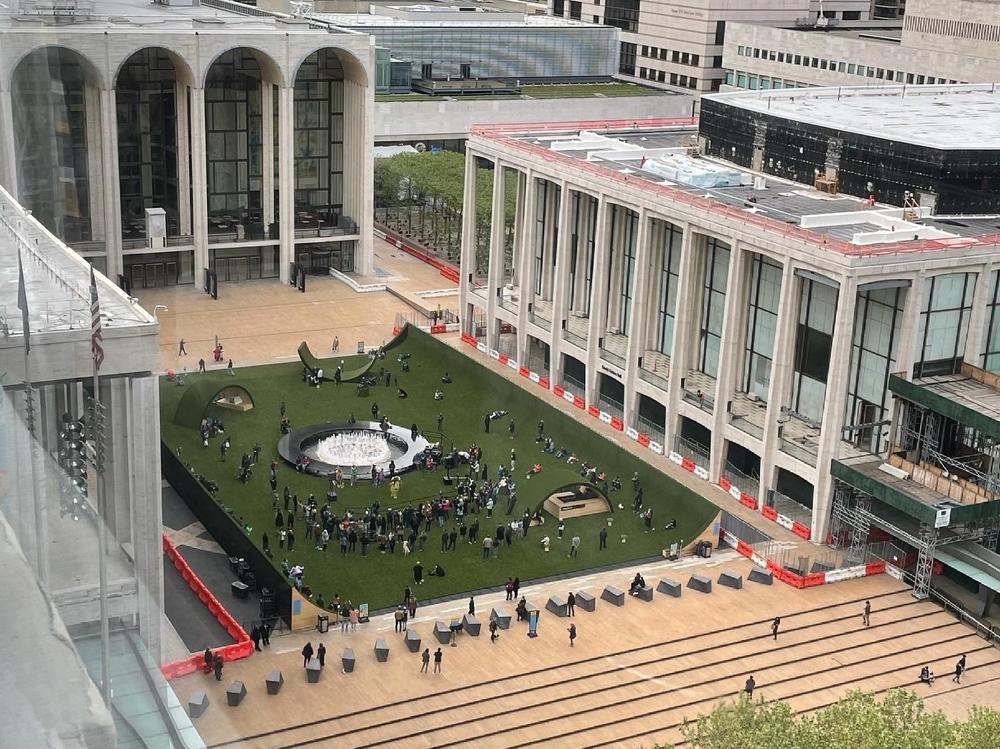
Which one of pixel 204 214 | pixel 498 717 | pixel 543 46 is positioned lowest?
pixel 498 717

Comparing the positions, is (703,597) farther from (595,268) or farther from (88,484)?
(88,484)

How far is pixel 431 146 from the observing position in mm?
117812

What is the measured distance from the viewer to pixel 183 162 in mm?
80188

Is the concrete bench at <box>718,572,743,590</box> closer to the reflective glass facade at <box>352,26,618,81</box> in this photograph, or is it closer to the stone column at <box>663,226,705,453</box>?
the stone column at <box>663,226,705,453</box>

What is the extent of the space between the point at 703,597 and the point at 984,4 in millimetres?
74108

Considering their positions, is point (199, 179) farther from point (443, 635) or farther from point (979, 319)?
point (979, 319)

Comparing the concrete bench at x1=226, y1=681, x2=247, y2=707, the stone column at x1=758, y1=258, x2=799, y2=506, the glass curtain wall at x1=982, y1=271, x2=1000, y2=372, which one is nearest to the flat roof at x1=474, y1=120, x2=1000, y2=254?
the glass curtain wall at x1=982, y1=271, x2=1000, y2=372

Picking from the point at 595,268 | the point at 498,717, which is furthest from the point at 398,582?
the point at 595,268

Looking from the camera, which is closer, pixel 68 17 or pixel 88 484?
pixel 88 484

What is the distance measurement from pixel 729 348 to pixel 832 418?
661 cm

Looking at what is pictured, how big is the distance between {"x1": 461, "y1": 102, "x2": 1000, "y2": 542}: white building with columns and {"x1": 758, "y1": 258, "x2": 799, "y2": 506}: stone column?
6 centimetres

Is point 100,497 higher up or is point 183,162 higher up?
point 100,497

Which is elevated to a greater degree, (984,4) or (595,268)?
(984,4)

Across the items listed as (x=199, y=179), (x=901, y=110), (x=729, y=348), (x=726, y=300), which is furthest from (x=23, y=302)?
(x=199, y=179)
